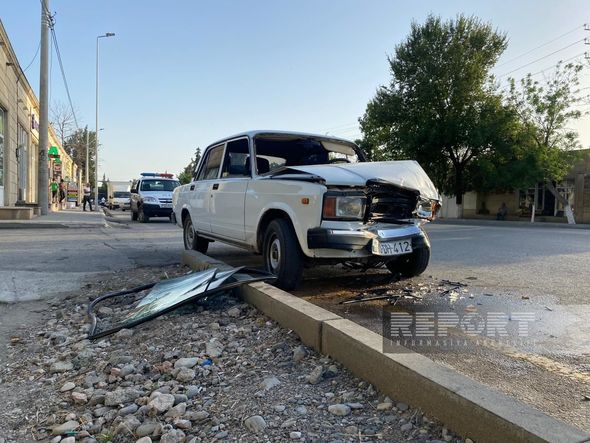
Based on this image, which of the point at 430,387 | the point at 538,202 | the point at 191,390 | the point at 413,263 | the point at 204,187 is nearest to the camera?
the point at 430,387

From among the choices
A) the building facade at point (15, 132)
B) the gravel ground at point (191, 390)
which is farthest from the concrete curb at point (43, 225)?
the gravel ground at point (191, 390)

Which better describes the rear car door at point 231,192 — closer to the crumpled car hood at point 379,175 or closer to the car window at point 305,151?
the car window at point 305,151

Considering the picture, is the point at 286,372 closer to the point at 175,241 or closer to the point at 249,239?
the point at 249,239

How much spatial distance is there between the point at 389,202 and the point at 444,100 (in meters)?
30.1

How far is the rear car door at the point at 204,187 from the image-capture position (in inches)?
271

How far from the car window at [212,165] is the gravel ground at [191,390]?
3.23 metres

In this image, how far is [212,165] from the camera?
7152 mm

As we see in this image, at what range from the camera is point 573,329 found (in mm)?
3750

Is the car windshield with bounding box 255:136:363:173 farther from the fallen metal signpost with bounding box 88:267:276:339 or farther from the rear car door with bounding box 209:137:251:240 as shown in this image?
the fallen metal signpost with bounding box 88:267:276:339

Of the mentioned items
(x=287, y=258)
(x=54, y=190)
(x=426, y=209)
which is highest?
(x=54, y=190)

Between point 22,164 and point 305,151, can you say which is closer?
point 305,151
